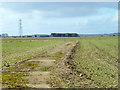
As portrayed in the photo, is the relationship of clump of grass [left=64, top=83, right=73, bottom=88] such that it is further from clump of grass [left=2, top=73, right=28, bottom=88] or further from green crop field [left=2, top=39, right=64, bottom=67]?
green crop field [left=2, top=39, right=64, bottom=67]

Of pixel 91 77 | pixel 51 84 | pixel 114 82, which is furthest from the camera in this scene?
pixel 91 77

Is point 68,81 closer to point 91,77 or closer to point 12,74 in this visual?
point 91,77

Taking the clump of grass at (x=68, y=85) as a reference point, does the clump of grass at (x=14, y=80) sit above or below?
above

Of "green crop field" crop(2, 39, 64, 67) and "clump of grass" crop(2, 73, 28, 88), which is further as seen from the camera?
"green crop field" crop(2, 39, 64, 67)

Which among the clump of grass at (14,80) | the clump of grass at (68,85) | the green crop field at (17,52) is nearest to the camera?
the clump of grass at (68,85)

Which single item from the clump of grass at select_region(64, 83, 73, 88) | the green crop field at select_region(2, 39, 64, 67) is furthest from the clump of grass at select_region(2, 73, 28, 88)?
the green crop field at select_region(2, 39, 64, 67)

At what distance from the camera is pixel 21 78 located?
9414 millimetres

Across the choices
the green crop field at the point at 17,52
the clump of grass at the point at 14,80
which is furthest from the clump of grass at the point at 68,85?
the green crop field at the point at 17,52

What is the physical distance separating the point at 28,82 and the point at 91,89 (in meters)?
3.31

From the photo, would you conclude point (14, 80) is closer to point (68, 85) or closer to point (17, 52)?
point (68, 85)

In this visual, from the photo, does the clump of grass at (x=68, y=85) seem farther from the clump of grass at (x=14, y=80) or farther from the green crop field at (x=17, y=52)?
the green crop field at (x=17, y=52)

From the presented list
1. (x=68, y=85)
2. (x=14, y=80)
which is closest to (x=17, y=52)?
(x=14, y=80)

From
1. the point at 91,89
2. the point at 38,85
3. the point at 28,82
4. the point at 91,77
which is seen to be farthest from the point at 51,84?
the point at 91,77

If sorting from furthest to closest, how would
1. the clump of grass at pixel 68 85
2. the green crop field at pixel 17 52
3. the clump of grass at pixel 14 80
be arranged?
the green crop field at pixel 17 52
the clump of grass at pixel 14 80
the clump of grass at pixel 68 85
